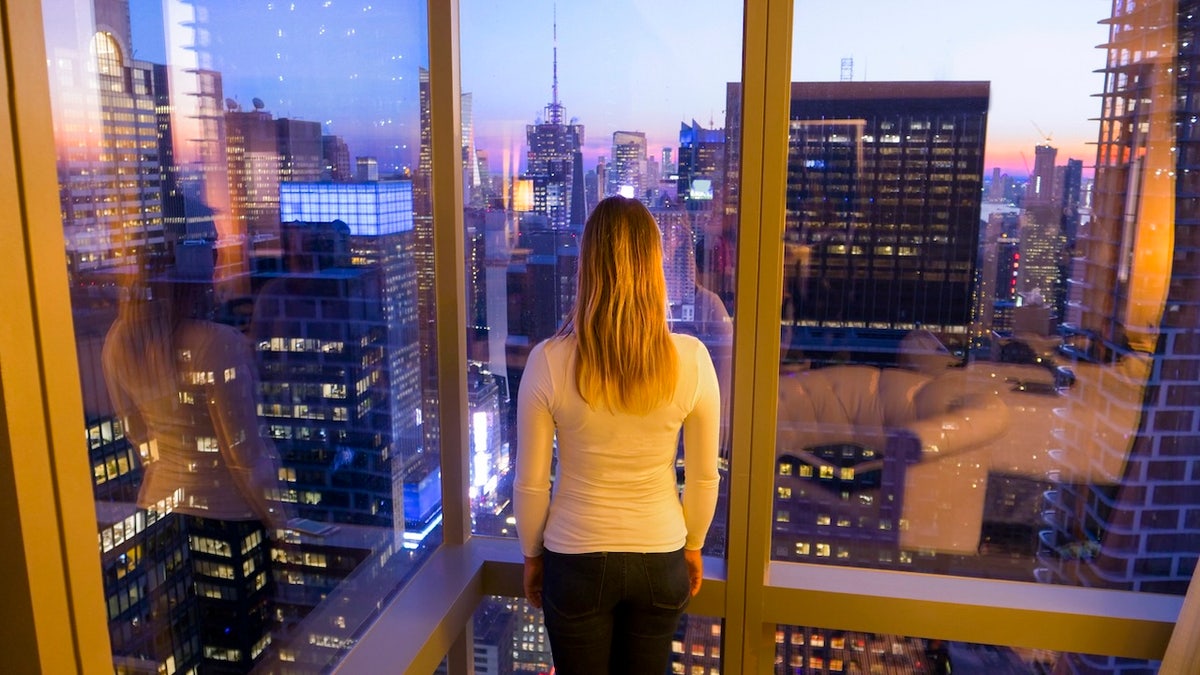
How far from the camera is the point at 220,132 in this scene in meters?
1.45

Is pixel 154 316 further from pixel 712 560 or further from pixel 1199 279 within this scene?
pixel 1199 279

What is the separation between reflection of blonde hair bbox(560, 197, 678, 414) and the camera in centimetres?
167

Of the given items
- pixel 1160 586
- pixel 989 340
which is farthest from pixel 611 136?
pixel 1160 586

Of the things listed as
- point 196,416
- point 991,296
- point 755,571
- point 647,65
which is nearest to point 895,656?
point 755,571

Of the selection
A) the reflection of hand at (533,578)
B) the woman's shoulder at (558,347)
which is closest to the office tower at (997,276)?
the woman's shoulder at (558,347)

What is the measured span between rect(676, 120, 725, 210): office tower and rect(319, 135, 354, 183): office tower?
893mm

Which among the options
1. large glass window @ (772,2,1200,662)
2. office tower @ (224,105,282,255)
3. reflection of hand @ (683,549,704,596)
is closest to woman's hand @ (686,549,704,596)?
reflection of hand @ (683,549,704,596)

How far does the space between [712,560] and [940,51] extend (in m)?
1.57

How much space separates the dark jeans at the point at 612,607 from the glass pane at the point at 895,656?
58 centimetres

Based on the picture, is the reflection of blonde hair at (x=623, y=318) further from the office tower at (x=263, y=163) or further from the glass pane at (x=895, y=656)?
the glass pane at (x=895, y=656)

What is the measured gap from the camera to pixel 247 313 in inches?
62.7

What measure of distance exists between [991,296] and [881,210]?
1.27ft

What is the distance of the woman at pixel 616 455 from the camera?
168 cm

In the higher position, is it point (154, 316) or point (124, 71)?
point (124, 71)
